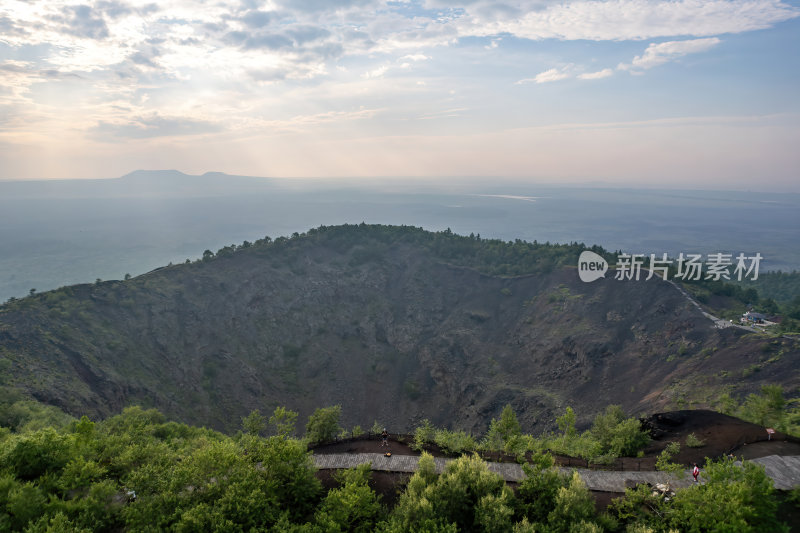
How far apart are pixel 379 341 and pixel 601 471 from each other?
2143 inches

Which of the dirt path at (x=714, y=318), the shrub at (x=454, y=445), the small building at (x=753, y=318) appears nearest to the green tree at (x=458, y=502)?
the shrub at (x=454, y=445)

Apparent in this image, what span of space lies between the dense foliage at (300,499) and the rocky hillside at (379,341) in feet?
86.7

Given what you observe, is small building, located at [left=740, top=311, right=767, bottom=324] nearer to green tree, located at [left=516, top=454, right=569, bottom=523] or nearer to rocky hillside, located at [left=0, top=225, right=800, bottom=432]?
rocky hillside, located at [left=0, top=225, right=800, bottom=432]

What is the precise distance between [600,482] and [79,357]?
2281 inches

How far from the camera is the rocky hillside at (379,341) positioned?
1854 inches

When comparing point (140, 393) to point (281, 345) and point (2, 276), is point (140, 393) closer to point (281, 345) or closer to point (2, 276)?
point (281, 345)

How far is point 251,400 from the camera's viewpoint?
197 feet

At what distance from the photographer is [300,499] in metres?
19.5

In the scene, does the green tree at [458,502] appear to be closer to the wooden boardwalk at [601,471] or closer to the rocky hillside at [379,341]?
the wooden boardwalk at [601,471]

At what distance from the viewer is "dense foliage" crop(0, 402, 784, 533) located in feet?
54.0

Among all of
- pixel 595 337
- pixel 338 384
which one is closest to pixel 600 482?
pixel 595 337

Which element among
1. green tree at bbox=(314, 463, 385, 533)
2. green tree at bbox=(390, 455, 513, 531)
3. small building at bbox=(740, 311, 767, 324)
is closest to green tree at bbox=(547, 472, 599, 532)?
green tree at bbox=(390, 455, 513, 531)

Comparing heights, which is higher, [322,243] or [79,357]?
[322,243]

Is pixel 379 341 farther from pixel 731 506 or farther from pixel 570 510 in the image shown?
pixel 731 506
